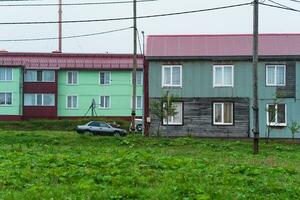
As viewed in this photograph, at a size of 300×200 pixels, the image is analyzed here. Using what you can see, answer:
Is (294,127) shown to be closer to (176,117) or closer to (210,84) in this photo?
(210,84)

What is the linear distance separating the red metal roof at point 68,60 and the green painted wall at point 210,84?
80.6 feet

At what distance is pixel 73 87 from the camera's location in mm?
66250

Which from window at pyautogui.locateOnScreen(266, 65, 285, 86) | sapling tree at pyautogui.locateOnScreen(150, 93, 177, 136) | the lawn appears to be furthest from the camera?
window at pyautogui.locateOnScreen(266, 65, 285, 86)

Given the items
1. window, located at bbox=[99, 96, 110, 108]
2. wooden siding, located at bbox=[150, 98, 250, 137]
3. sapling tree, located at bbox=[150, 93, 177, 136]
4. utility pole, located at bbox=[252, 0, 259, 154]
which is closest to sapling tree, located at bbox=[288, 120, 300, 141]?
wooden siding, located at bbox=[150, 98, 250, 137]

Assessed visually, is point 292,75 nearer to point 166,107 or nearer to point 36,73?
point 166,107

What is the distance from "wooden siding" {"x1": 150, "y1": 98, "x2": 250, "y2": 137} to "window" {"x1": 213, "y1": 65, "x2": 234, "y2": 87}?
3.53 ft

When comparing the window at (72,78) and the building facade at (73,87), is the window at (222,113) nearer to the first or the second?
the building facade at (73,87)

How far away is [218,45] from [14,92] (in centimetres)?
2976

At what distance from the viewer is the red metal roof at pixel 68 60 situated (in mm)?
65812

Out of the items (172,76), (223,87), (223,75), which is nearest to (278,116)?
(223,87)

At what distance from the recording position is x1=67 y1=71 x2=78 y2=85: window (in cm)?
6612

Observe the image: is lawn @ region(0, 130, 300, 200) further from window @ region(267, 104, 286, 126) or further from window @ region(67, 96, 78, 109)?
window @ region(67, 96, 78, 109)

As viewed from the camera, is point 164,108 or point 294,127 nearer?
point 294,127

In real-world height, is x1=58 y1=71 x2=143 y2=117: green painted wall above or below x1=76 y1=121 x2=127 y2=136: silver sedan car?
above
